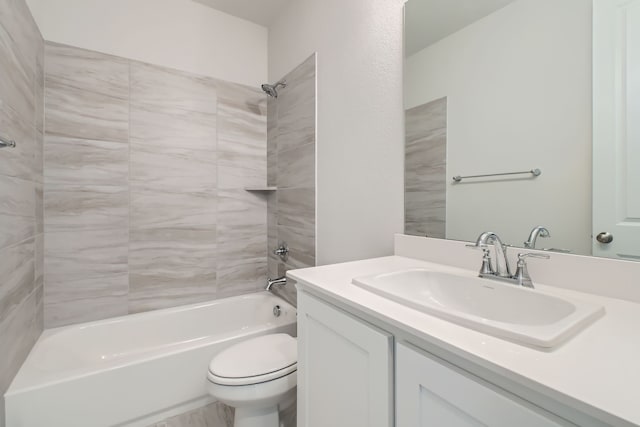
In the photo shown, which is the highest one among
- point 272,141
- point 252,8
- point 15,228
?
point 252,8

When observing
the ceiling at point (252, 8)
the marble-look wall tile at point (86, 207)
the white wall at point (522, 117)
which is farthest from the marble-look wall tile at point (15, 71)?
the white wall at point (522, 117)

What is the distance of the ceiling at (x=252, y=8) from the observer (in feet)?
6.56

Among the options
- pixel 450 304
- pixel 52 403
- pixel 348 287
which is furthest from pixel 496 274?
pixel 52 403

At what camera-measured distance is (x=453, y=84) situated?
110 centimetres

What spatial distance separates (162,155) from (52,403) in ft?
4.69

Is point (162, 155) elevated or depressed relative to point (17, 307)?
elevated

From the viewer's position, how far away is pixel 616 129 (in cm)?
71

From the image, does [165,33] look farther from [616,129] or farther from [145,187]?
[616,129]

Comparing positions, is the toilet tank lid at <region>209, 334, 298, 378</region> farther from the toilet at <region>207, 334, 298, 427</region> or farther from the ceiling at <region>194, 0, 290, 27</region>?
the ceiling at <region>194, 0, 290, 27</region>

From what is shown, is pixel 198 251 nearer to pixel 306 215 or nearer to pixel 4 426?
pixel 306 215

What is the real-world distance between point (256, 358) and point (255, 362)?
34 millimetres

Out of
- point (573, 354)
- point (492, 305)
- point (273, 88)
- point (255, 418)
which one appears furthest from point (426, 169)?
point (273, 88)

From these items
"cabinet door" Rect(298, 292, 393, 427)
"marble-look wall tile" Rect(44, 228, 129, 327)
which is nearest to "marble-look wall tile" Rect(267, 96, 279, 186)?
"marble-look wall tile" Rect(44, 228, 129, 327)

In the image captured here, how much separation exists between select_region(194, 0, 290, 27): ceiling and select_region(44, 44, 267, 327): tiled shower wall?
53cm
